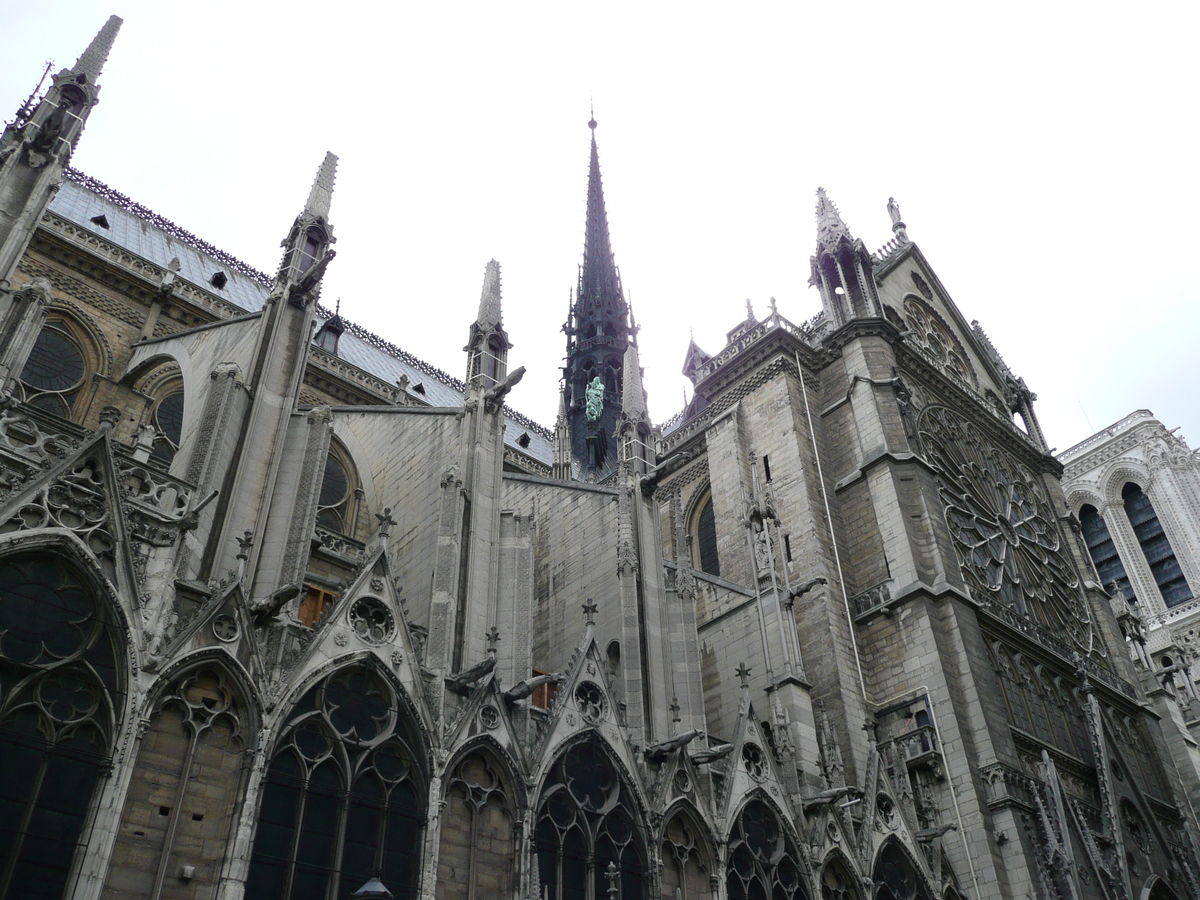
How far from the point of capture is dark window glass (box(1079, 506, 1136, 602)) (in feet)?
145

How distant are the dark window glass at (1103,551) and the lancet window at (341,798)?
3958cm

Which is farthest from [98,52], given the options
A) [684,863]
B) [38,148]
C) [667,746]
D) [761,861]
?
[761,861]

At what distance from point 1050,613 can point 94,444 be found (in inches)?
932

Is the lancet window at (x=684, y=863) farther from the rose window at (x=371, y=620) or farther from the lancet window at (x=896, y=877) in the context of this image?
the rose window at (x=371, y=620)

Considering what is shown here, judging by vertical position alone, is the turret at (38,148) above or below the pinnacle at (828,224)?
below

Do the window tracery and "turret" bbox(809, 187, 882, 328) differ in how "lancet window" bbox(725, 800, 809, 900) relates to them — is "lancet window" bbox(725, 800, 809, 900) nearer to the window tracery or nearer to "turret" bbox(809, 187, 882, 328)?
"turret" bbox(809, 187, 882, 328)

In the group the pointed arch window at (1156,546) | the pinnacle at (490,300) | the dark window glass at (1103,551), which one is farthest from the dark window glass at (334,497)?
the pointed arch window at (1156,546)

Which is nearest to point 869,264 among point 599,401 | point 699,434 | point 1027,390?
point 699,434

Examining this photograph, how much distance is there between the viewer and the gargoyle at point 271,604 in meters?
11.6

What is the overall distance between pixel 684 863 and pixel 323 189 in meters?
12.7

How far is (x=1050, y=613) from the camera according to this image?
26.3 m

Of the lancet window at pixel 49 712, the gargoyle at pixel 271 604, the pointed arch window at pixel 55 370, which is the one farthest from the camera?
the pointed arch window at pixel 55 370

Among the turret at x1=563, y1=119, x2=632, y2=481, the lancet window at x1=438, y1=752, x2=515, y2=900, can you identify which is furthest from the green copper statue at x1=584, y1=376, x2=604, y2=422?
the lancet window at x1=438, y1=752, x2=515, y2=900

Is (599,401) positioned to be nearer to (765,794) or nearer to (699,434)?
(699,434)
